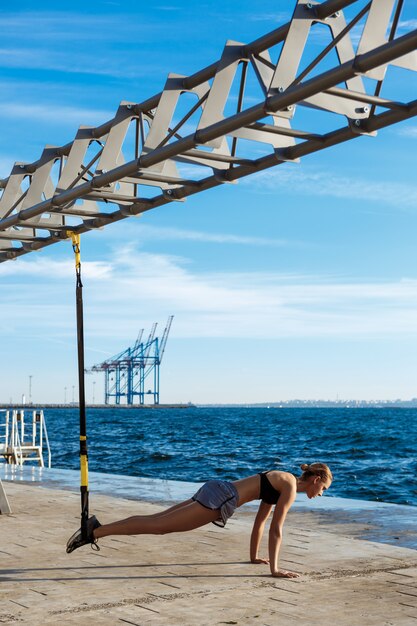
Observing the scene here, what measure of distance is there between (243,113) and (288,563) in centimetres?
415

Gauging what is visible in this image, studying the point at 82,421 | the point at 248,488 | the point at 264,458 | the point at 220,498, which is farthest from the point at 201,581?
the point at 264,458

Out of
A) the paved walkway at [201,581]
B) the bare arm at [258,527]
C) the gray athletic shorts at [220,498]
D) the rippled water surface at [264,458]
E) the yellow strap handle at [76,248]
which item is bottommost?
the rippled water surface at [264,458]

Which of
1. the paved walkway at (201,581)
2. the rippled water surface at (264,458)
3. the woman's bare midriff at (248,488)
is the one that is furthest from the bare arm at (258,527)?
the rippled water surface at (264,458)

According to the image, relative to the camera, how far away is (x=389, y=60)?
475 cm

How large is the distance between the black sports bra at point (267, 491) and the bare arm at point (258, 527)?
17 cm

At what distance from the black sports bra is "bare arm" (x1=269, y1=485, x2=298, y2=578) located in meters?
0.09

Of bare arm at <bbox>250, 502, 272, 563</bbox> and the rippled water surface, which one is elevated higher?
bare arm at <bbox>250, 502, 272, 563</bbox>

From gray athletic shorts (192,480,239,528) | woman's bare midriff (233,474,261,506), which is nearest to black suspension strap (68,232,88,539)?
gray athletic shorts (192,480,239,528)

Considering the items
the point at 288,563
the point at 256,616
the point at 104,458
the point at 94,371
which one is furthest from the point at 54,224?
the point at 94,371

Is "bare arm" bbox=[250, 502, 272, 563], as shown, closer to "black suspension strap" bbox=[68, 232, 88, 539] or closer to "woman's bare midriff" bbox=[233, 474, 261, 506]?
"woman's bare midriff" bbox=[233, 474, 261, 506]

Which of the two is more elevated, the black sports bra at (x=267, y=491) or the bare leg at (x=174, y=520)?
the black sports bra at (x=267, y=491)

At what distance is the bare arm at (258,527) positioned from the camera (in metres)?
7.45

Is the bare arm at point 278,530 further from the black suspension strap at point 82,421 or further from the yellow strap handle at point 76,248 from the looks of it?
the yellow strap handle at point 76,248

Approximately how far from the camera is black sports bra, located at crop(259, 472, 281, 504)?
7.17 m
